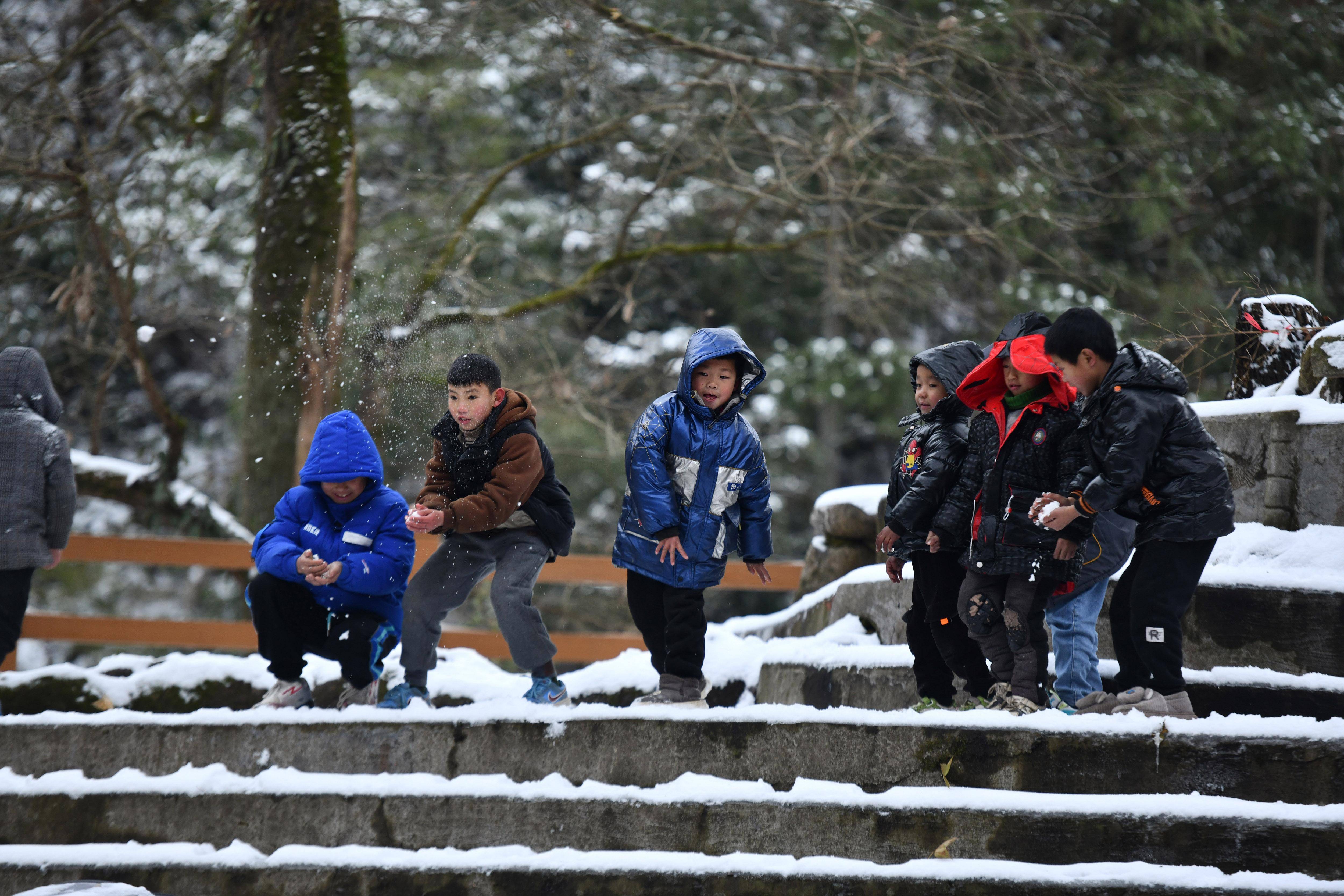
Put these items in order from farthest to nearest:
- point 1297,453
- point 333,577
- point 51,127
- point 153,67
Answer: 1. point 153,67
2. point 51,127
3. point 1297,453
4. point 333,577

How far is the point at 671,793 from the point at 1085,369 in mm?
2013

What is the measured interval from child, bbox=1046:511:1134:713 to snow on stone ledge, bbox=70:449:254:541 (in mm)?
6201

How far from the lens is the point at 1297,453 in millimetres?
4371

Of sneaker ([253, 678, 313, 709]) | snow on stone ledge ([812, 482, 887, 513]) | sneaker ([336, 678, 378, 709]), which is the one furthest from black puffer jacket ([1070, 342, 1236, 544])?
sneaker ([253, 678, 313, 709])

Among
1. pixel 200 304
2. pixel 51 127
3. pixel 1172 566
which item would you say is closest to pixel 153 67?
pixel 51 127

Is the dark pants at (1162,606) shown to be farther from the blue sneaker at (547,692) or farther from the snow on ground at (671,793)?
the blue sneaker at (547,692)

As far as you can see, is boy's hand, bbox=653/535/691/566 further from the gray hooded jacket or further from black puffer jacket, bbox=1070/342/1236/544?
the gray hooded jacket

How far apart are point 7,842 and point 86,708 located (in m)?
2.09

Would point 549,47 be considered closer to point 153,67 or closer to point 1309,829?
point 153,67

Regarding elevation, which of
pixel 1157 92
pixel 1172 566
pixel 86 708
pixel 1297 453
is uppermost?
pixel 1157 92

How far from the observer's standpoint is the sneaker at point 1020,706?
3.37 metres

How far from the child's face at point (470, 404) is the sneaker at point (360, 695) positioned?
110 centimetres

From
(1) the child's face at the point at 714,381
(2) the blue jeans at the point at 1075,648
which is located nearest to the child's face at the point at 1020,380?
(2) the blue jeans at the point at 1075,648

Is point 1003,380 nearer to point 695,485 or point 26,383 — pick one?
point 695,485
